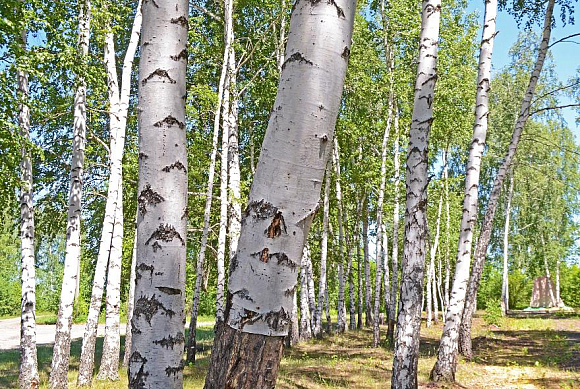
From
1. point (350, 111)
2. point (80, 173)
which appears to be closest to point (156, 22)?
point (80, 173)

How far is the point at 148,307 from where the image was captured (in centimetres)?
192

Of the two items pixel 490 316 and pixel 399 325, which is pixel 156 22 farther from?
pixel 490 316

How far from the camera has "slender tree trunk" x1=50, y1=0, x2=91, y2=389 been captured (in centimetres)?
872

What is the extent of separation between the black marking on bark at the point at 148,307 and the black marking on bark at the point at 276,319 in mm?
606

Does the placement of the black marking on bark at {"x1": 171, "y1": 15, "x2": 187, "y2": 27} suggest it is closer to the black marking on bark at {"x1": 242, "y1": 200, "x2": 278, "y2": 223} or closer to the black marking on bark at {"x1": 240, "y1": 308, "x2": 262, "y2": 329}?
the black marking on bark at {"x1": 242, "y1": 200, "x2": 278, "y2": 223}

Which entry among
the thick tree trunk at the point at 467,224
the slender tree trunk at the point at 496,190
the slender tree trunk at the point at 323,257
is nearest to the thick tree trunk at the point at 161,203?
the thick tree trunk at the point at 467,224

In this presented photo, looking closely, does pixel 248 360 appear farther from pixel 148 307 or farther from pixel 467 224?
pixel 467 224

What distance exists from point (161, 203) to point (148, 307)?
0.41 metres

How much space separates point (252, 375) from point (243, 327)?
0.15 m

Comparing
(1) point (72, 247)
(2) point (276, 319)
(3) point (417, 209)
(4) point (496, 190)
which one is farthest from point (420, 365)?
(2) point (276, 319)

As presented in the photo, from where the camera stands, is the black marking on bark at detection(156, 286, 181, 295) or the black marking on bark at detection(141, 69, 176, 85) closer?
the black marking on bark at detection(156, 286, 181, 295)

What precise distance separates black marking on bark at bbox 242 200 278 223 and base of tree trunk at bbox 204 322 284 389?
1.19 feet

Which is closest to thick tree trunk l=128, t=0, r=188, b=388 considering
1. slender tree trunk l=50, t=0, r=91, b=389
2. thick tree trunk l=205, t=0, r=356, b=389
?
thick tree trunk l=205, t=0, r=356, b=389

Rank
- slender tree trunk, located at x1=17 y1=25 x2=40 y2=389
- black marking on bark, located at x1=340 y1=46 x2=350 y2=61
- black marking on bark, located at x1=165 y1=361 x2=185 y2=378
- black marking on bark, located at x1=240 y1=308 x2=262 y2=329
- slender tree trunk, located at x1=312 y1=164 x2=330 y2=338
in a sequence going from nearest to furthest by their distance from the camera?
black marking on bark, located at x1=240 y1=308 x2=262 y2=329 < black marking on bark, located at x1=340 y1=46 x2=350 y2=61 < black marking on bark, located at x1=165 y1=361 x2=185 y2=378 < slender tree trunk, located at x1=17 y1=25 x2=40 y2=389 < slender tree trunk, located at x1=312 y1=164 x2=330 y2=338
